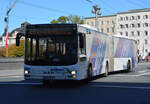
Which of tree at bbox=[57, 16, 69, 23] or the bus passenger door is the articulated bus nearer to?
the bus passenger door

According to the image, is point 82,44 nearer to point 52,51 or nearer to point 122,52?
point 52,51

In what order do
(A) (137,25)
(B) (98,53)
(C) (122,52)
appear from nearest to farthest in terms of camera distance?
(B) (98,53), (C) (122,52), (A) (137,25)

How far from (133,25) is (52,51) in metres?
102

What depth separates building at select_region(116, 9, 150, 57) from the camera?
10994 cm

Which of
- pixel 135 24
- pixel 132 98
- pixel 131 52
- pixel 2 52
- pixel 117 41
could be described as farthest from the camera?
pixel 135 24

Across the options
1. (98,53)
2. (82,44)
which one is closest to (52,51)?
(82,44)

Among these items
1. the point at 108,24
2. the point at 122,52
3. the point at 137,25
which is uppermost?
the point at 108,24

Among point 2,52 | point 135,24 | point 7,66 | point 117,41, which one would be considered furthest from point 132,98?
point 135,24

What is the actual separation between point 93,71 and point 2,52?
85.2 meters

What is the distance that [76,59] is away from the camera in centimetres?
1473

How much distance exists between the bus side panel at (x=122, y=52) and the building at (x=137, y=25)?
80.4m

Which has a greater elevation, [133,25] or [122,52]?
[133,25]

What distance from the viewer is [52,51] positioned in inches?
579

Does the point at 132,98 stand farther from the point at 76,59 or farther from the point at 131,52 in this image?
the point at 131,52
